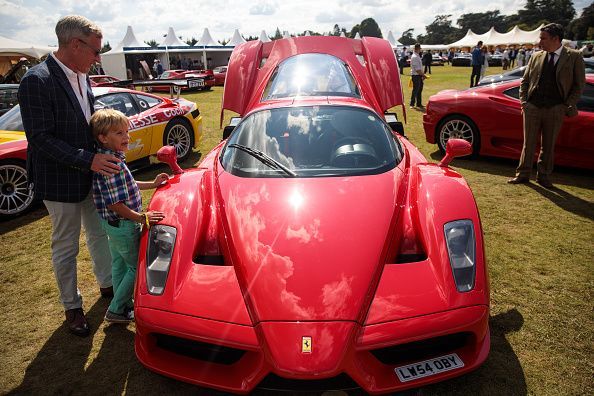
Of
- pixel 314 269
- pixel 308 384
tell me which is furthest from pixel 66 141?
pixel 308 384

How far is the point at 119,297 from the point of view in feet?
8.70

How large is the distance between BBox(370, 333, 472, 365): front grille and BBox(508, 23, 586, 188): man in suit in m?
4.09

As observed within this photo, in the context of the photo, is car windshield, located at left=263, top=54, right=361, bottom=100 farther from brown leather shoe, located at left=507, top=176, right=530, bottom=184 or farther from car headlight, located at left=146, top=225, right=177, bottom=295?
brown leather shoe, located at left=507, top=176, right=530, bottom=184

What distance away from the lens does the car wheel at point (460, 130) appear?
6117 mm

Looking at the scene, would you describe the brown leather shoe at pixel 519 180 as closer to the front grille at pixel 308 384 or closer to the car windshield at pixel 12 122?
the front grille at pixel 308 384

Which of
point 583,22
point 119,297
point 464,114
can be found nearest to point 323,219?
point 119,297

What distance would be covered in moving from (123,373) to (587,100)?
20.3 feet

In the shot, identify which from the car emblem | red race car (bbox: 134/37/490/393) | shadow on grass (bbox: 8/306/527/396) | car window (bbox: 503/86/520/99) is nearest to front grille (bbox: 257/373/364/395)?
red race car (bbox: 134/37/490/393)

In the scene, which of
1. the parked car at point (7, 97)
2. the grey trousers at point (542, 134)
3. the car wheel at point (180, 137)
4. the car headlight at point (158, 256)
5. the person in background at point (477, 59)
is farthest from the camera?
the person in background at point (477, 59)

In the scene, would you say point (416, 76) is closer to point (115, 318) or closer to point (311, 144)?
point (311, 144)

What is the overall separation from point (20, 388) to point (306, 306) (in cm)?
175

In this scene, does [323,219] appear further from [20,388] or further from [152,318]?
[20,388]

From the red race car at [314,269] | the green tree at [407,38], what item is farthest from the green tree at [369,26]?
the red race car at [314,269]

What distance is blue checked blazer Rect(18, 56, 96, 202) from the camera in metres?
2.26
